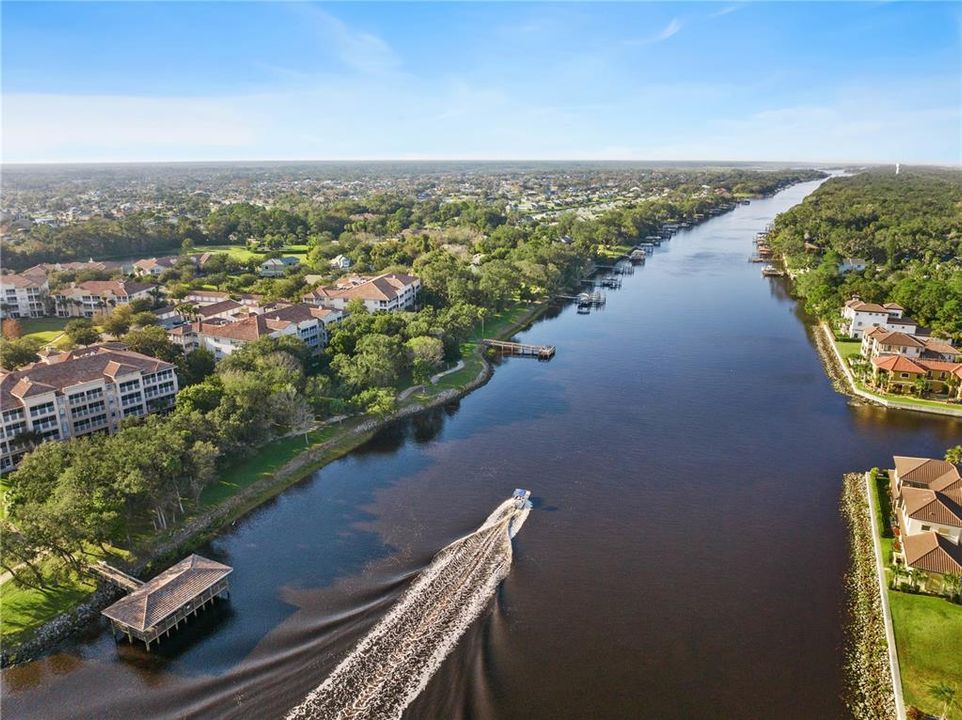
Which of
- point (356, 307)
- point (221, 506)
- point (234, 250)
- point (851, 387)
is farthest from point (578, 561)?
point (234, 250)

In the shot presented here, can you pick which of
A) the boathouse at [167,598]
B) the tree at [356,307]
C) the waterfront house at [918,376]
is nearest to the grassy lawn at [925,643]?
the waterfront house at [918,376]

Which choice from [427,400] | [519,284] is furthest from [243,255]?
[427,400]

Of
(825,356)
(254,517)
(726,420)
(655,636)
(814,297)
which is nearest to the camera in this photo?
(655,636)

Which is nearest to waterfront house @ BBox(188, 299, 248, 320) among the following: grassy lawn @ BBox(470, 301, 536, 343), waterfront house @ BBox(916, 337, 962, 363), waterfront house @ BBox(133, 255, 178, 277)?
grassy lawn @ BBox(470, 301, 536, 343)

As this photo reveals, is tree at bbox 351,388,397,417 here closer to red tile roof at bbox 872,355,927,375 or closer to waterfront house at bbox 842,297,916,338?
red tile roof at bbox 872,355,927,375

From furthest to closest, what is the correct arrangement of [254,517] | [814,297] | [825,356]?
[814,297], [825,356], [254,517]

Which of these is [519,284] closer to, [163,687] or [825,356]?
[825,356]

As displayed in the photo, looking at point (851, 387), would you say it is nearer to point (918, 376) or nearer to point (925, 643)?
point (918, 376)
